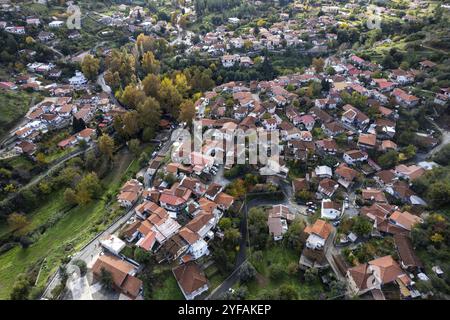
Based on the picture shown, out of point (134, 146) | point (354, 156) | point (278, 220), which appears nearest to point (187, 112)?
point (134, 146)

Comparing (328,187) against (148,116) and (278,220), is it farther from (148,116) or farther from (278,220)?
(148,116)

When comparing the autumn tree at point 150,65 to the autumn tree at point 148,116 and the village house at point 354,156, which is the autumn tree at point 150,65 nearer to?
the autumn tree at point 148,116

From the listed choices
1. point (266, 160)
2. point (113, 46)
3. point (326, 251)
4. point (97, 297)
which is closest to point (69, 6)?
point (113, 46)

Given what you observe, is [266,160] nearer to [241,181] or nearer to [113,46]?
[241,181]

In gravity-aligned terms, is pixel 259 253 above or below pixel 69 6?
below

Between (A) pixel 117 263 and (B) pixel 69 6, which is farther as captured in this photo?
(B) pixel 69 6
